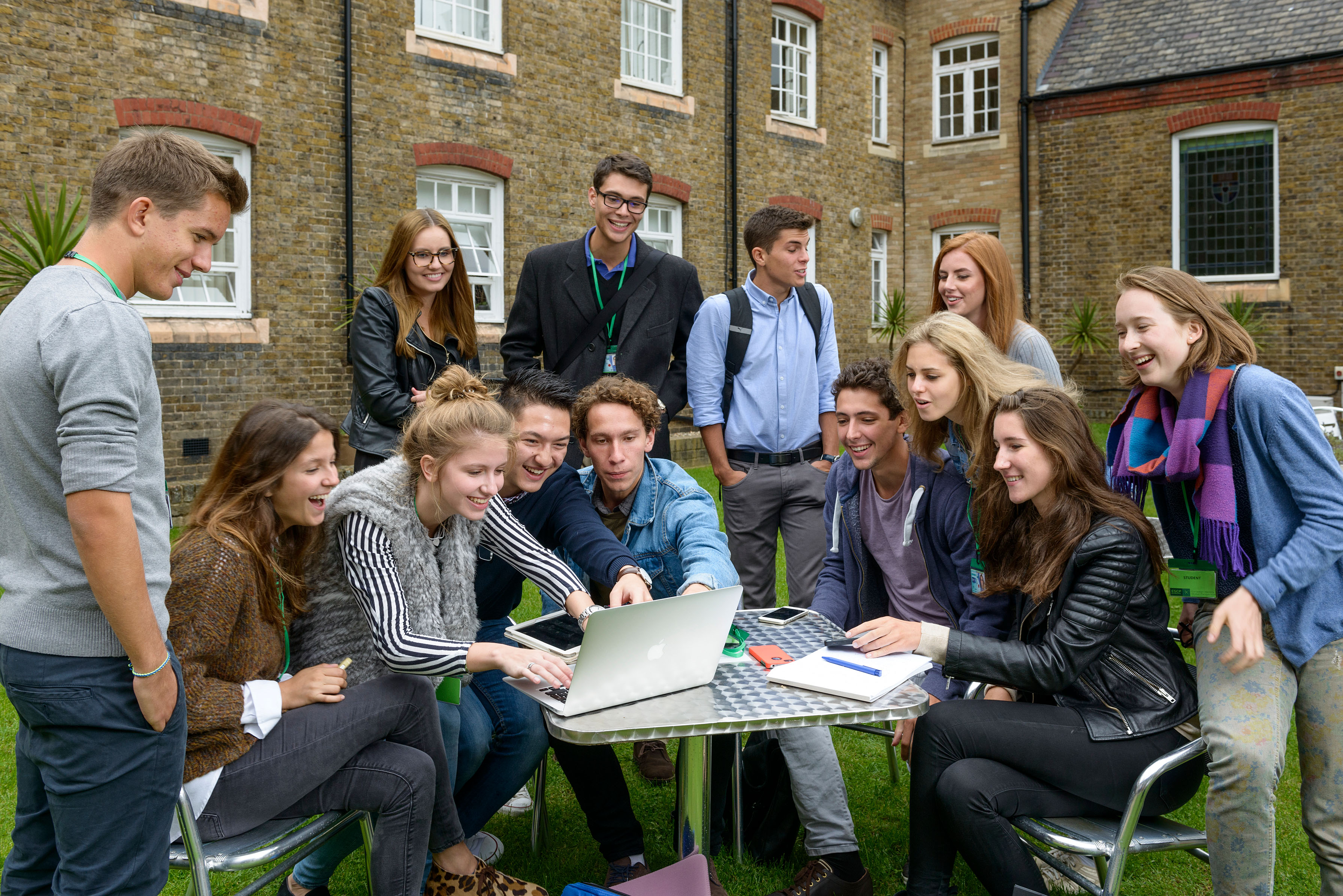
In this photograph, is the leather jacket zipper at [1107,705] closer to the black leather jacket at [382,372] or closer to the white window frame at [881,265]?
the black leather jacket at [382,372]

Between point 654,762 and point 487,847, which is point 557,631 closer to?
point 487,847

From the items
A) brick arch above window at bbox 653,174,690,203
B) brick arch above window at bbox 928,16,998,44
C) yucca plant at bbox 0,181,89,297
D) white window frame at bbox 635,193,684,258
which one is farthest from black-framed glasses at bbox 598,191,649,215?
brick arch above window at bbox 928,16,998,44

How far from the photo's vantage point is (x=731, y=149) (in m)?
14.9

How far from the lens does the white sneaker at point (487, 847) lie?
3.28m

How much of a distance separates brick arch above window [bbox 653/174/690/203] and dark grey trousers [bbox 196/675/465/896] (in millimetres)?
11820

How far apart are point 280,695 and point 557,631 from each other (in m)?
0.67

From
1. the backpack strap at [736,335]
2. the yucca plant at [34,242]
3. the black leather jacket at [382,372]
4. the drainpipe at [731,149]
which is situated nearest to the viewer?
the black leather jacket at [382,372]

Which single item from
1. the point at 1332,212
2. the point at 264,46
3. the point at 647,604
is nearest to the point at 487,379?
the point at 647,604

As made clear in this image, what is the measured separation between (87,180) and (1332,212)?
15799mm

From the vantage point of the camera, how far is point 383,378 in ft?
14.2

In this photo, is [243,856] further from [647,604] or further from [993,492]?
[993,492]

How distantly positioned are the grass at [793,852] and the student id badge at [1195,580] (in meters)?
1.16

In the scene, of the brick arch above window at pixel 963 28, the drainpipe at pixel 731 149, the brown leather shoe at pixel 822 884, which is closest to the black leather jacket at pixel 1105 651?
the brown leather shoe at pixel 822 884

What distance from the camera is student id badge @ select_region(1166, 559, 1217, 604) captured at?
8.69 feet
